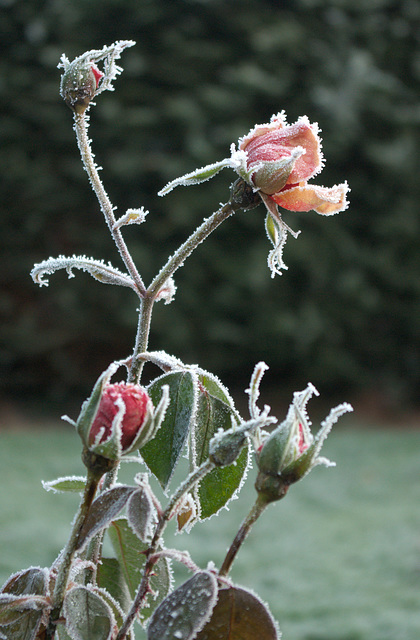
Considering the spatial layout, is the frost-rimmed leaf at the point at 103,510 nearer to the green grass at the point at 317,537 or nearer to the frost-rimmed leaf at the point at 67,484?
the frost-rimmed leaf at the point at 67,484

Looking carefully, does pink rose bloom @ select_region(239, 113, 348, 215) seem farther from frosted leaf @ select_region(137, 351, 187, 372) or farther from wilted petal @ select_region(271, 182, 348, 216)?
frosted leaf @ select_region(137, 351, 187, 372)

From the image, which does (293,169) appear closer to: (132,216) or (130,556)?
(132,216)

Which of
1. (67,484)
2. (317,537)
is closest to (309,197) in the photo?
(67,484)

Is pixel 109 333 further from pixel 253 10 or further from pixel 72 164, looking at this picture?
pixel 253 10

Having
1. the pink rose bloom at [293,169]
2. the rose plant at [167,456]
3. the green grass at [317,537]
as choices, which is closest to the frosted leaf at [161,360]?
the rose plant at [167,456]

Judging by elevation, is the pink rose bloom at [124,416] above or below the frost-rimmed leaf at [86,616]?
above

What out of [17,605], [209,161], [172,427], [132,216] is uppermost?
[209,161]

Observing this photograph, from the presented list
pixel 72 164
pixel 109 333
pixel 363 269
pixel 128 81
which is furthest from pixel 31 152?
pixel 363 269

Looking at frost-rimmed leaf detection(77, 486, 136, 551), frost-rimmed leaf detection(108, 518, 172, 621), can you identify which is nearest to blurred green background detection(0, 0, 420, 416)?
frost-rimmed leaf detection(108, 518, 172, 621)
